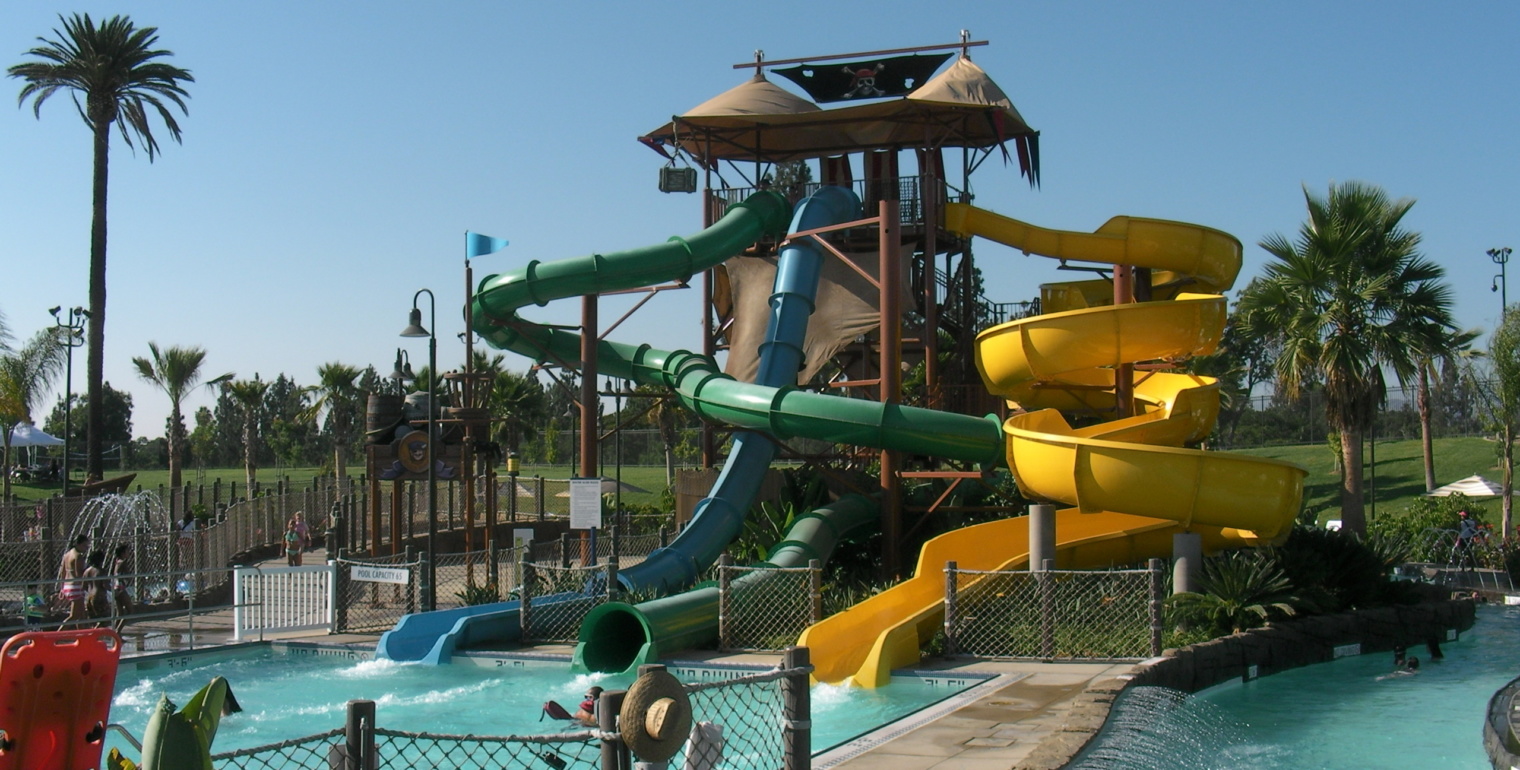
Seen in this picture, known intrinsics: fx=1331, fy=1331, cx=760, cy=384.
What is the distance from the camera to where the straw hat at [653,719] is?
4977 millimetres

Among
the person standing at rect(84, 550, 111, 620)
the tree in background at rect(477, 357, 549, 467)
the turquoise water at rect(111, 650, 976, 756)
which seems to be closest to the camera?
the turquoise water at rect(111, 650, 976, 756)

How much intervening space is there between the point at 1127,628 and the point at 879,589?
422cm

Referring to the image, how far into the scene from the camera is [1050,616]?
13.8 meters

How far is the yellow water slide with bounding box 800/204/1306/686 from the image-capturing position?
1501 cm

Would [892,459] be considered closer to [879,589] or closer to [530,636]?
[879,589]

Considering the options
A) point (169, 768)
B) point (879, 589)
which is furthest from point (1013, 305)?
point (169, 768)

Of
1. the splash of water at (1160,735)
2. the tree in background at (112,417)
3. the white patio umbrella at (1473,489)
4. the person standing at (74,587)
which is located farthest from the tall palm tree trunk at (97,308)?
the tree in background at (112,417)

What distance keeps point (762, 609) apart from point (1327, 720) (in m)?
6.13

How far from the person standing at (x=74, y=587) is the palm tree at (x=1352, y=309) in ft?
63.1

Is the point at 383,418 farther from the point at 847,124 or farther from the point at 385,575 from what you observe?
the point at 847,124

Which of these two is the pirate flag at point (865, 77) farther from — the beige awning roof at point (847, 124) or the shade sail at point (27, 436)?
the shade sail at point (27, 436)

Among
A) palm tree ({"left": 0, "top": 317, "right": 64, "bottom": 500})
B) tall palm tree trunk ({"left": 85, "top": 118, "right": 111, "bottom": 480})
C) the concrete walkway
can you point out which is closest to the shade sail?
palm tree ({"left": 0, "top": 317, "right": 64, "bottom": 500})

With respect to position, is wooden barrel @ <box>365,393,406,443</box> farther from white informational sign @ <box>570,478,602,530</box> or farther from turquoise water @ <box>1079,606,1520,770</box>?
turquoise water @ <box>1079,606,1520,770</box>

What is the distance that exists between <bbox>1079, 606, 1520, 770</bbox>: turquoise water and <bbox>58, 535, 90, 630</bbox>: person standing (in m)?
12.4
